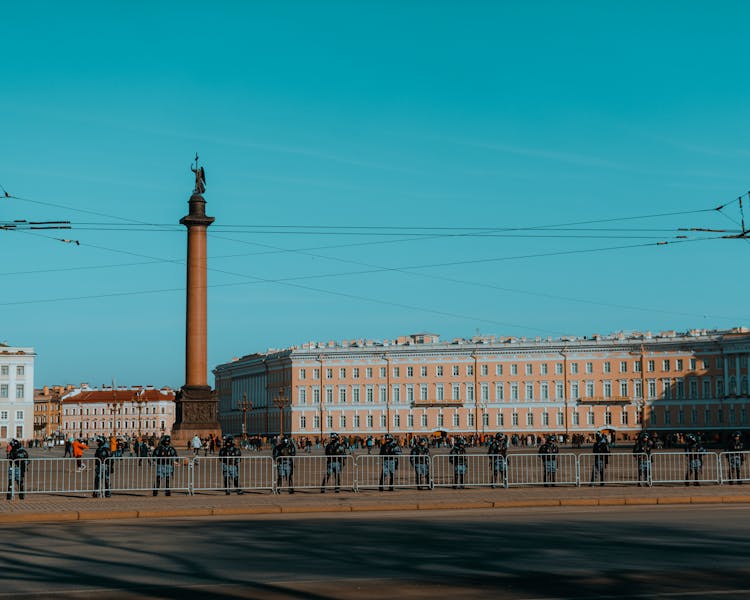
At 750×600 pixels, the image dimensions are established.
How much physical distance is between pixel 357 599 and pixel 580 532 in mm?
7401

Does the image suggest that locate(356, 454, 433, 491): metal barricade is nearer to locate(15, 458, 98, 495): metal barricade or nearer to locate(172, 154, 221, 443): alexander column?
locate(15, 458, 98, 495): metal barricade

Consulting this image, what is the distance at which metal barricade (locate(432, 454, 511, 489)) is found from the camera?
2853cm

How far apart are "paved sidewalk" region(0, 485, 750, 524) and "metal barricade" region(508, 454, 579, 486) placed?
68cm

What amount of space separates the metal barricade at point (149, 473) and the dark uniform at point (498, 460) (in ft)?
25.5

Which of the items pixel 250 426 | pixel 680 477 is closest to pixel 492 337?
pixel 250 426

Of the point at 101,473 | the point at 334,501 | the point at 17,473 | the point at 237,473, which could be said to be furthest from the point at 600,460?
the point at 17,473

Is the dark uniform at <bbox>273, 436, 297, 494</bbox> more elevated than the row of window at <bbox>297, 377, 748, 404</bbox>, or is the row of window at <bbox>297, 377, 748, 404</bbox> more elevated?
the row of window at <bbox>297, 377, 748, 404</bbox>

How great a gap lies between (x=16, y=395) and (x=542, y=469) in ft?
427

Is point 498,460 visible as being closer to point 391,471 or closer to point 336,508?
point 391,471

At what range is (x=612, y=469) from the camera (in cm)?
3200

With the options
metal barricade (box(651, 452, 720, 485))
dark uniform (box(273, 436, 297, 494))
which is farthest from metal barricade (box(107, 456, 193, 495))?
metal barricade (box(651, 452, 720, 485))

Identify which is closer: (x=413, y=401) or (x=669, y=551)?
(x=669, y=551)

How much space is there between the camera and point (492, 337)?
14400 centimetres

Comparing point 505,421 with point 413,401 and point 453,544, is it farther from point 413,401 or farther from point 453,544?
point 453,544
